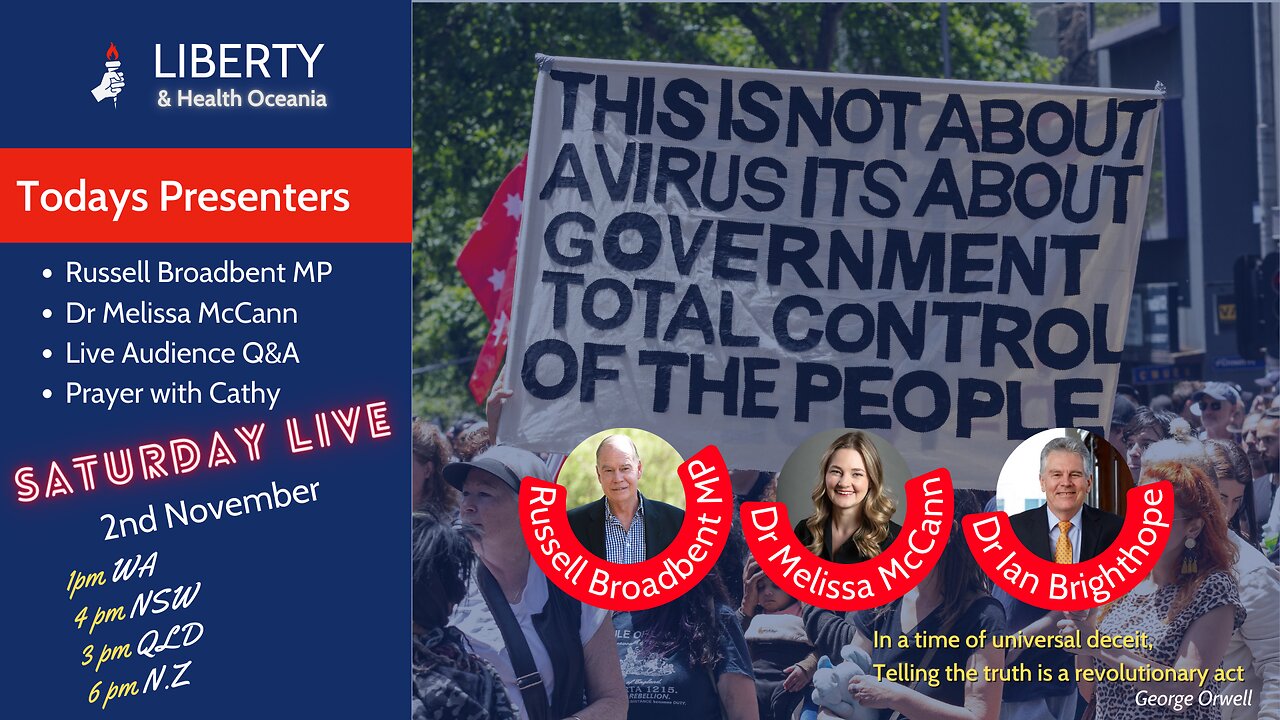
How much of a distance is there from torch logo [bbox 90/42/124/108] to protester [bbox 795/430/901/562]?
2.41 meters

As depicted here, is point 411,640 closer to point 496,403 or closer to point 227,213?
point 496,403

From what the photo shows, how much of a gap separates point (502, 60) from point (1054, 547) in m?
16.5

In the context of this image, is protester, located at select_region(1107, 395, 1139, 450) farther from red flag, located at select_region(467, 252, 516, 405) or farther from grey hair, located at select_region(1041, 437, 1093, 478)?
red flag, located at select_region(467, 252, 516, 405)

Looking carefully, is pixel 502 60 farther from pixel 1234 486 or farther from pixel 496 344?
pixel 1234 486

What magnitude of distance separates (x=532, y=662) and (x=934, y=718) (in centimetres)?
127

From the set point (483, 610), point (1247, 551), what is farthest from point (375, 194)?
point (1247, 551)

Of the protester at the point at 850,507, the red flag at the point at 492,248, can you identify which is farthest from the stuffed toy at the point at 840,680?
the red flag at the point at 492,248

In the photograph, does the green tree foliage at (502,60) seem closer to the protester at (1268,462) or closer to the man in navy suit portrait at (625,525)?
the protester at (1268,462)

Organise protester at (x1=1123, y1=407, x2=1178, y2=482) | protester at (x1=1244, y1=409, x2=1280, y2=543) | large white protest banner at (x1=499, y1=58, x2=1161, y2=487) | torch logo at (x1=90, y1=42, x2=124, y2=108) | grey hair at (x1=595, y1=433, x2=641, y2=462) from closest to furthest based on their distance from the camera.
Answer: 1. torch logo at (x1=90, y1=42, x2=124, y2=108)
2. grey hair at (x1=595, y1=433, x2=641, y2=462)
3. large white protest banner at (x1=499, y1=58, x2=1161, y2=487)
4. protester at (x1=1123, y1=407, x2=1178, y2=482)
5. protester at (x1=1244, y1=409, x2=1280, y2=543)

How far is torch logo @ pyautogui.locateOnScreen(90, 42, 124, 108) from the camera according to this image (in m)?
4.67

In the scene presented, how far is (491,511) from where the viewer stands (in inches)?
191

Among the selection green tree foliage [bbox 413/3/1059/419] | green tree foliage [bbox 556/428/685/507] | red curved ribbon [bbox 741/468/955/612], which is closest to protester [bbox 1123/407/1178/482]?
red curved ribbon [bbox 741/468/955/612]

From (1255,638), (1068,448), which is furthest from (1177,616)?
(1068,448)

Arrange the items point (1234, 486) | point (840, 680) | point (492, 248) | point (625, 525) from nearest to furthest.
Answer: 1. point (625, 525)
2. point (840, 680)
3. point (1234, 486)
4. point (492, 248)
